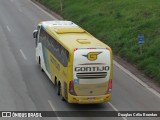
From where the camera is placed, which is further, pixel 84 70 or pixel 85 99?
pixel 85 99

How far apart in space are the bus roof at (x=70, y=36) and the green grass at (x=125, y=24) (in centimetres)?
600

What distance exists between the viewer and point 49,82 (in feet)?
91.9

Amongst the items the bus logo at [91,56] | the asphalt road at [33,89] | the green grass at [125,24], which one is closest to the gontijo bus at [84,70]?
the bus logo at [91,56]

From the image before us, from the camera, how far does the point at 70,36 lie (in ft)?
84.9

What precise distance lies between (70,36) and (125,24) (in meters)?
14.2

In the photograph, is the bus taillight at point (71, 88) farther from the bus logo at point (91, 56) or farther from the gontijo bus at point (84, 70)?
the bus logo at point (91, 56)

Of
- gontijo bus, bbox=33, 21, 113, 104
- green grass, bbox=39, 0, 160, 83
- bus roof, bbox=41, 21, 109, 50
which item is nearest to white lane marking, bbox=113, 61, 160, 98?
green grass, bbox=39, 0, 160, 83

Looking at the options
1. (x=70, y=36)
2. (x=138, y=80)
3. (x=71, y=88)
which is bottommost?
(x=138, y=80)

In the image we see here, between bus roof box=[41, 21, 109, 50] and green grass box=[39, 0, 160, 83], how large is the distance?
600 centimetres

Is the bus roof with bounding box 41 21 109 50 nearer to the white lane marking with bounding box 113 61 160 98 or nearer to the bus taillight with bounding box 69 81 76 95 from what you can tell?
the bus taillight with bounding box 69 81 76 95

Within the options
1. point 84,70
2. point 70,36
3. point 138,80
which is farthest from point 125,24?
point 84,70

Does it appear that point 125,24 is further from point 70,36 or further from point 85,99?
point 85,99

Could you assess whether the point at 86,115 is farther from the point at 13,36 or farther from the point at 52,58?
the point at 13,36

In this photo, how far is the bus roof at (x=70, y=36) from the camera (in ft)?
77.6
